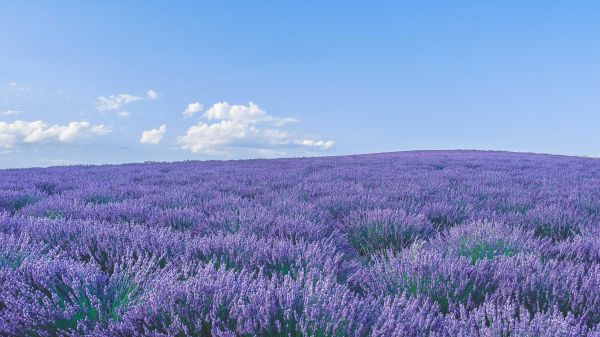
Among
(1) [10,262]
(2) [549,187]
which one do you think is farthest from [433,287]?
(2) [549,187]

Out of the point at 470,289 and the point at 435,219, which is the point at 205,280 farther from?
the point at 435,219

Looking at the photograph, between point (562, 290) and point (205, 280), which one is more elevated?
point (205, 280)

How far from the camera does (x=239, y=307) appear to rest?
1521 mm

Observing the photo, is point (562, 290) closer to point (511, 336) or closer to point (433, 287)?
point (433, 287)

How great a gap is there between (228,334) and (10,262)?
145 centimetres

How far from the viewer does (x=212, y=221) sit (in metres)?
3.78

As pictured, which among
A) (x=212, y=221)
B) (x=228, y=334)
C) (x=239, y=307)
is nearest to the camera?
(x=228, y=334)

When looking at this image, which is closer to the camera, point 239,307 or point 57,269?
point 239,307

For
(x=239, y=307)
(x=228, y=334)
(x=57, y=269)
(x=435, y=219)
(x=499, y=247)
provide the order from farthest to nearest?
(x=435, y=219) → (x=499, y=247) → (x=57, y=269) → (x=239, y=307) → (x=228, y=334)

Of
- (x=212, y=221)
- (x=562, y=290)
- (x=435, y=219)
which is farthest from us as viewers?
(x=435, y=219)

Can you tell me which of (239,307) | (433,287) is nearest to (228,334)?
(239,307)

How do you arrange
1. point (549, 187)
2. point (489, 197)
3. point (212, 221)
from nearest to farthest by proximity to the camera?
point (212, 221) → point (489, 197) → point (549, 187)

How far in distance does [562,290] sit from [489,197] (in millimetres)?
3902

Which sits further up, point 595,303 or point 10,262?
Result: point 10,262
